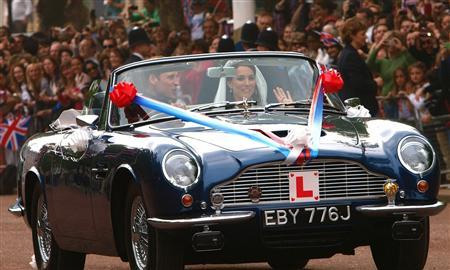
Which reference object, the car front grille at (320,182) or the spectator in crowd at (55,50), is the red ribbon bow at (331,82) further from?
the spectator in crowd at (55,50)

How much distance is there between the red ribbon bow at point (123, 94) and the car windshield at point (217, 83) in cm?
10

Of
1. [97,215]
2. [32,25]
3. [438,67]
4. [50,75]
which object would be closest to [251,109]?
[97,215]

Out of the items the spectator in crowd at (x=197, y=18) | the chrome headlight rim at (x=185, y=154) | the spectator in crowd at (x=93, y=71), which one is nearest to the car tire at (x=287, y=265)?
the chrome headlight rim at (x=185, y=154)

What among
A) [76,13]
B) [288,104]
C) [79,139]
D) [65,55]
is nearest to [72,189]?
[79,139]

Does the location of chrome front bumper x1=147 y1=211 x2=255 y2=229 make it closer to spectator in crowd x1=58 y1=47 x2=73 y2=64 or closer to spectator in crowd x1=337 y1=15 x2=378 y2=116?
spectator in crowd x1=337 y1=15 x2=378 y2=116

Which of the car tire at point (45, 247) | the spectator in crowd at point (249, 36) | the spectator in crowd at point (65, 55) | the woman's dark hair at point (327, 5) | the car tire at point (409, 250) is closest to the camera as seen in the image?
the car tire at point (409, 250)

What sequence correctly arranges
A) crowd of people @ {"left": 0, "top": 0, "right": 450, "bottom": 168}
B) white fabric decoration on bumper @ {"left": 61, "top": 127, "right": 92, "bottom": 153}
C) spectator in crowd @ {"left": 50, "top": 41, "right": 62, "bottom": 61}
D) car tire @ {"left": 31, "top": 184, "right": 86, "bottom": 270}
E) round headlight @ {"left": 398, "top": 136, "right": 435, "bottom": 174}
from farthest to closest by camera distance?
1. spectator in crowd @ {"left": 50, "top": 41, "right": 62, "bottom": 61}
2. crowd of people @ {"left": 0, "top": 0, "right": 450, "bottom": 168}
3. car tire @ {"left": 31, "top": 184, "right": 86, "bottom": 270}
4. white fabric decoration on bumper @ {"left": 61, "top": 127, "right": 92, "bottom": 153}
5. round headlight @ {"left": 398, "top": 136, "right": 435, "bottom": 174}

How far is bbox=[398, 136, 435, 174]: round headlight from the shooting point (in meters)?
8.94

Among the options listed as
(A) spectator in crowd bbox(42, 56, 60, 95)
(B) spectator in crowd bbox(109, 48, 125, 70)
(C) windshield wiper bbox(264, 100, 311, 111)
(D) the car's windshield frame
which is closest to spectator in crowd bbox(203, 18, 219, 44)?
(B) spectator in crowd bbox(109, 48, 125, 70)

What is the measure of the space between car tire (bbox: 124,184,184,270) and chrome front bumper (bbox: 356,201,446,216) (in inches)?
42.6

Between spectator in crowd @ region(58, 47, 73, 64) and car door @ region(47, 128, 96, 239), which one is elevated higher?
car door @ region(47, 128, 96, 239)

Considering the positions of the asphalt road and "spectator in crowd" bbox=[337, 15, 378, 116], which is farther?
"spectator in crowd" bbox=[337, 15, 378, 116]

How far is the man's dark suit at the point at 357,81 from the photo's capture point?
1598 centimetres

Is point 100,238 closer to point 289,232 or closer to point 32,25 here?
point 289,232
